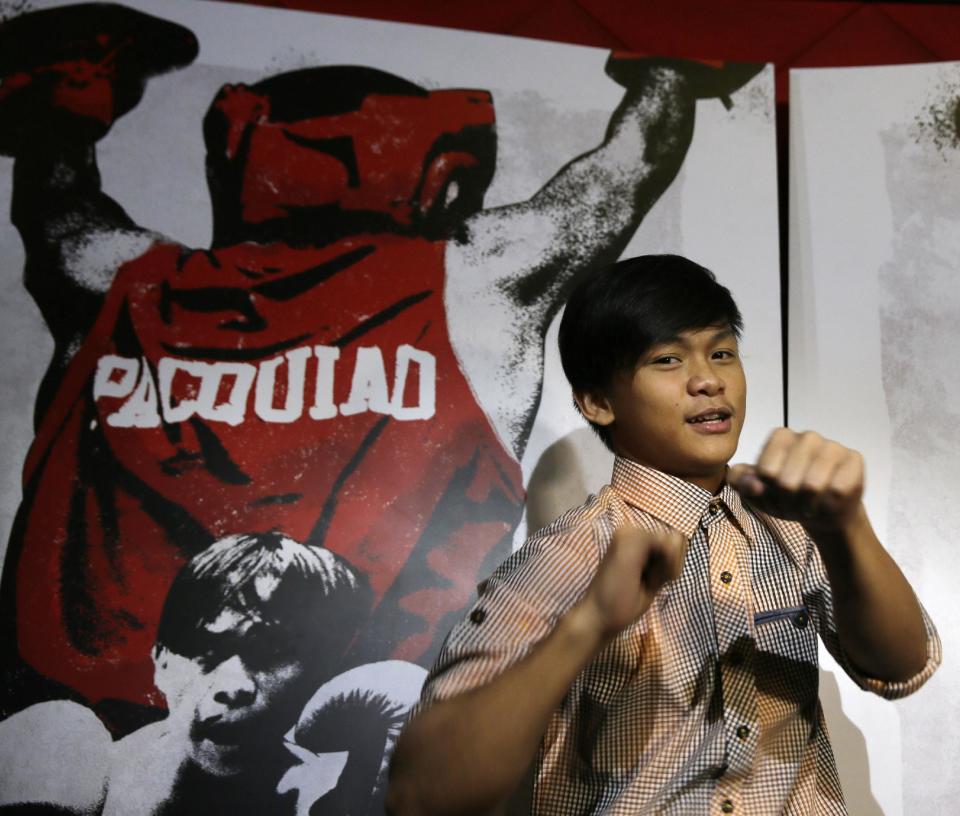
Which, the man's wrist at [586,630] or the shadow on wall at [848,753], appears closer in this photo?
the man's wrist at [586,630]

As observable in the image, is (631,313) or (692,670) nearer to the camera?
(692,670)

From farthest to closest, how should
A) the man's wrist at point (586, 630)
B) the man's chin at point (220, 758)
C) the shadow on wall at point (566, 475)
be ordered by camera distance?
the shadow on wall at point (566, 475), the man's chin at point (220, 758), the man's wrist at point (586, 630)

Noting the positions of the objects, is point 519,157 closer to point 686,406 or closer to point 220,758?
point 686,406

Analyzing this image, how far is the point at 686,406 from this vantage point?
0.99m

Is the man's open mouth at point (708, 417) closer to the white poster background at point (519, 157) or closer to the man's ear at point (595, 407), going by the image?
the man's ear at point (595, 407)

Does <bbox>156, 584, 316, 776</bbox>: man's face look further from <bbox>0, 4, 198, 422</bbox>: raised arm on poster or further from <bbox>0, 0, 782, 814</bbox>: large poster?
<bbox>0, 4, 198, 422</bbox>: raised arm on poster

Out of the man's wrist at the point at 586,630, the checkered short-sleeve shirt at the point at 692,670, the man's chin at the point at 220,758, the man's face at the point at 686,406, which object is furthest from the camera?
the man's chin at the point at 220,758

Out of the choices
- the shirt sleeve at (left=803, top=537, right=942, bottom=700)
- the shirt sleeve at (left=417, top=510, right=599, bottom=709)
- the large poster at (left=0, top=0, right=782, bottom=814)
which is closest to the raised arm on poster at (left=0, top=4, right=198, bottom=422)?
the large poster at (left=0, top=0, right=782, bottom=814)

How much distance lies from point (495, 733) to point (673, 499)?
0.36m

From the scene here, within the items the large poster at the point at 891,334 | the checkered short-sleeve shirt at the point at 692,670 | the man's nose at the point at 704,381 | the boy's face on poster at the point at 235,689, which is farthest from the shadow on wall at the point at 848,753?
the boy's face on poster at the point at 235,689

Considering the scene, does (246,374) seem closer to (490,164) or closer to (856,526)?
(490,164)

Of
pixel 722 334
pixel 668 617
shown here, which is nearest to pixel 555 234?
pixel 722 334

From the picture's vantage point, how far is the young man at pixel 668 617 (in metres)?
0.73

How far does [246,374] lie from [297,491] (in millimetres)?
189
